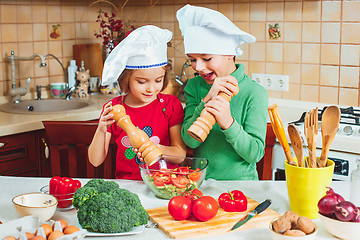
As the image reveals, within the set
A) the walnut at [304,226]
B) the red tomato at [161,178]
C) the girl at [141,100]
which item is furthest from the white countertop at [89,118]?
the walnut at [304,226]

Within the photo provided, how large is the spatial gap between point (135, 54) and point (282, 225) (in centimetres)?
70

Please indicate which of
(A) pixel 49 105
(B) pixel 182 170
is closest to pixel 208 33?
(B) pixel 182 170

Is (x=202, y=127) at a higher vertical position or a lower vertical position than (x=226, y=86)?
lower

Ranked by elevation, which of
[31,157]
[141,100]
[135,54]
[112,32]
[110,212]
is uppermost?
[112,32]

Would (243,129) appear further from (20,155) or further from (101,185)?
(20,155)

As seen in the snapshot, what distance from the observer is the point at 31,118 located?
2.46 metres

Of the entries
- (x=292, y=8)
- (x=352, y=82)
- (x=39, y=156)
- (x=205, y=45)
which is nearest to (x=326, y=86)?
(x=352, y=82)

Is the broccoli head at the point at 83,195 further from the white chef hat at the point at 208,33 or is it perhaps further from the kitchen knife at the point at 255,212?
the white chef hat at the point at 208,33

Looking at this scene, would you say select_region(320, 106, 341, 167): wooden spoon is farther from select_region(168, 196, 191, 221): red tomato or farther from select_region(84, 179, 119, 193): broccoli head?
select_region(84, 179, 119, 193): broccoli head

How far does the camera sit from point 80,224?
1.16 m

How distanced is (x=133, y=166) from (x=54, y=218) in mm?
463

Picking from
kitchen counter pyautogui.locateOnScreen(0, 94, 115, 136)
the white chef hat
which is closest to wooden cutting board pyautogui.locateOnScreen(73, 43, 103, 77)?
kitchen counter pyautogui.locateOnScreen(0, 94, 115, 136)

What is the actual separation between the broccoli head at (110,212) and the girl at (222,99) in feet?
1.16

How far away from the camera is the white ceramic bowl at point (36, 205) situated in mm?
1170
